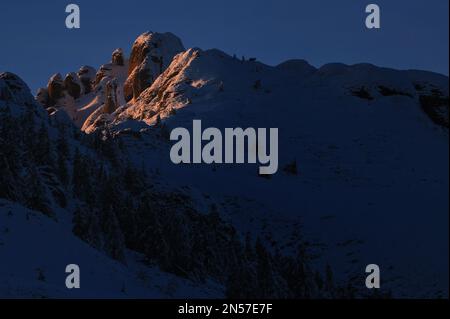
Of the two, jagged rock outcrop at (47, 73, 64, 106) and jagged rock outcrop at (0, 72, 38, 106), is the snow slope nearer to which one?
jagged rock outcrop at (0, 72, 38, 106)

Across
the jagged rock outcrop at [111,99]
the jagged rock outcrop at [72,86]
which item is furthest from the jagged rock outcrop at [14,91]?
the jagged rock outcrop at [72,86]

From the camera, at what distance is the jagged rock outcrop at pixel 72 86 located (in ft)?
531

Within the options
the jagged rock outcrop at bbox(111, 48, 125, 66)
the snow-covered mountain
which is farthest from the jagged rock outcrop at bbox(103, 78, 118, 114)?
the snow-covered mountain

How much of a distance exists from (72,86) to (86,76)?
6.86m

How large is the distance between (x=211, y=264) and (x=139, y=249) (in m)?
4.56

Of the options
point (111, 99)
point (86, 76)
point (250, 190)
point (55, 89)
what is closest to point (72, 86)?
point (55, 89)

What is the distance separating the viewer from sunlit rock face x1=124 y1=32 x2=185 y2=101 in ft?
424

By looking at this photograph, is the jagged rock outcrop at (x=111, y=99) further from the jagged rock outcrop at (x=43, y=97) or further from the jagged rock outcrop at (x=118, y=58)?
the jagged rock outcrop at (x=43, y=97)

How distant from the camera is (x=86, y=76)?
168625mm

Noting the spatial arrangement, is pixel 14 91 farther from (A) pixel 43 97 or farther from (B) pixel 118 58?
(B) pixel 118 58

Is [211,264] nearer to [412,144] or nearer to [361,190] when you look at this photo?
[361,190]
